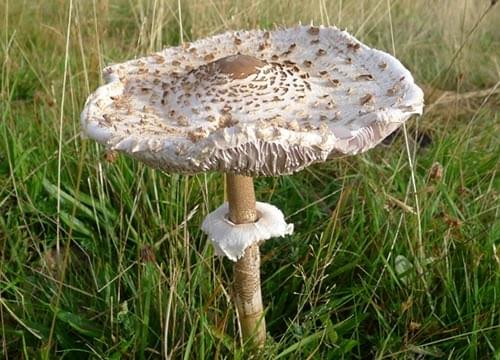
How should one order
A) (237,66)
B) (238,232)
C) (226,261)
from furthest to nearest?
(226,261) < (238,232) < (237,66)

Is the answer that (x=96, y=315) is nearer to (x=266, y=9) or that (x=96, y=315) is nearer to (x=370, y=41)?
(x=266, y=9)

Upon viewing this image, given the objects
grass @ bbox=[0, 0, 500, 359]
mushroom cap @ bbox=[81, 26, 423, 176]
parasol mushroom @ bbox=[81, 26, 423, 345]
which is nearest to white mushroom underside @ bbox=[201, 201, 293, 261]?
parasol mushroom @ bbox=[81, 26, 423, 345]

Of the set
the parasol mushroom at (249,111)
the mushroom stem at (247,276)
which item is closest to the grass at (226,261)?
the mushroom stem at (247,276)

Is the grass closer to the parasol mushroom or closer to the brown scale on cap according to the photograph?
the parasol mushroom

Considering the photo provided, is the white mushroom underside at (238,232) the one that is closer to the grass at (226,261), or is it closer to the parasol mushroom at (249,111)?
the parasol mushroom at (249,111)

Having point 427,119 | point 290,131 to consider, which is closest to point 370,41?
point 427,119

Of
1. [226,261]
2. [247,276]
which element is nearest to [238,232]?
[247,276]

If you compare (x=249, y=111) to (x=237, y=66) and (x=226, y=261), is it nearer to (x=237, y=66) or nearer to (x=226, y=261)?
(x=237, y=66)
